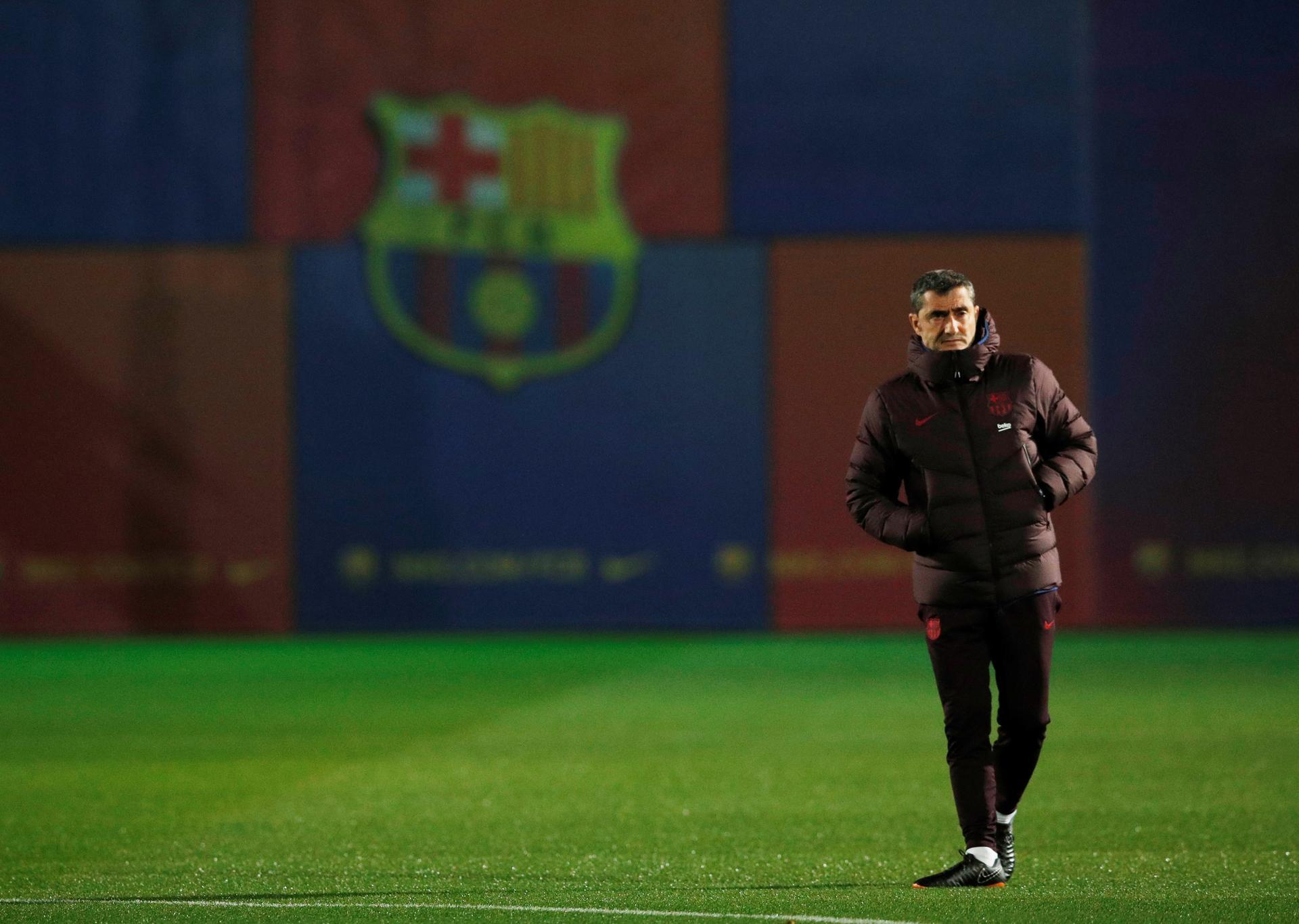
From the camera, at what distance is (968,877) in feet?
15.4

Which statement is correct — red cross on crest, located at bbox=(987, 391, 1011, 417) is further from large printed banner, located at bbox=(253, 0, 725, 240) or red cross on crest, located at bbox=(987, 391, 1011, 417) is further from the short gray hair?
large printed banner, located at bbox=(253, 0, 725, 240)

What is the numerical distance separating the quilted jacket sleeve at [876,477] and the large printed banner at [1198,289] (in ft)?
31.1

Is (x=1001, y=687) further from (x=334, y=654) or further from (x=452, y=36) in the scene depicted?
(x=452, y=36)

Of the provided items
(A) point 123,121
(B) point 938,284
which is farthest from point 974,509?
(A) point 123,121

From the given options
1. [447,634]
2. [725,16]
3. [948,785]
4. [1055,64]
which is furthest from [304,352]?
[948,785]

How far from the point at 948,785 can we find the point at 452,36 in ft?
29.3

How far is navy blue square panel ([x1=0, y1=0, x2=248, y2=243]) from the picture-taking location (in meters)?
14.1

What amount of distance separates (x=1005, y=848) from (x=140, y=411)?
10490 millimetres

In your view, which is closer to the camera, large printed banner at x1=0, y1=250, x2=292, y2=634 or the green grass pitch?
the green grass pitch

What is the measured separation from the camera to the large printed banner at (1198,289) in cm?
1383

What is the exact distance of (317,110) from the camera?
1416cm

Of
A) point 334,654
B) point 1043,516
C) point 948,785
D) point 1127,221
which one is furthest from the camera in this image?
point 1127,221

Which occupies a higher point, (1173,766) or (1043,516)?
(1043,516)

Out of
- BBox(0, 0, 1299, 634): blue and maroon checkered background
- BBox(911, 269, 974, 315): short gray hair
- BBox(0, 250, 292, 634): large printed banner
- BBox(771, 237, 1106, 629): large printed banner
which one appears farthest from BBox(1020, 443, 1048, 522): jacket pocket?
BBox(0, 250, 292, 634): large printed banner
